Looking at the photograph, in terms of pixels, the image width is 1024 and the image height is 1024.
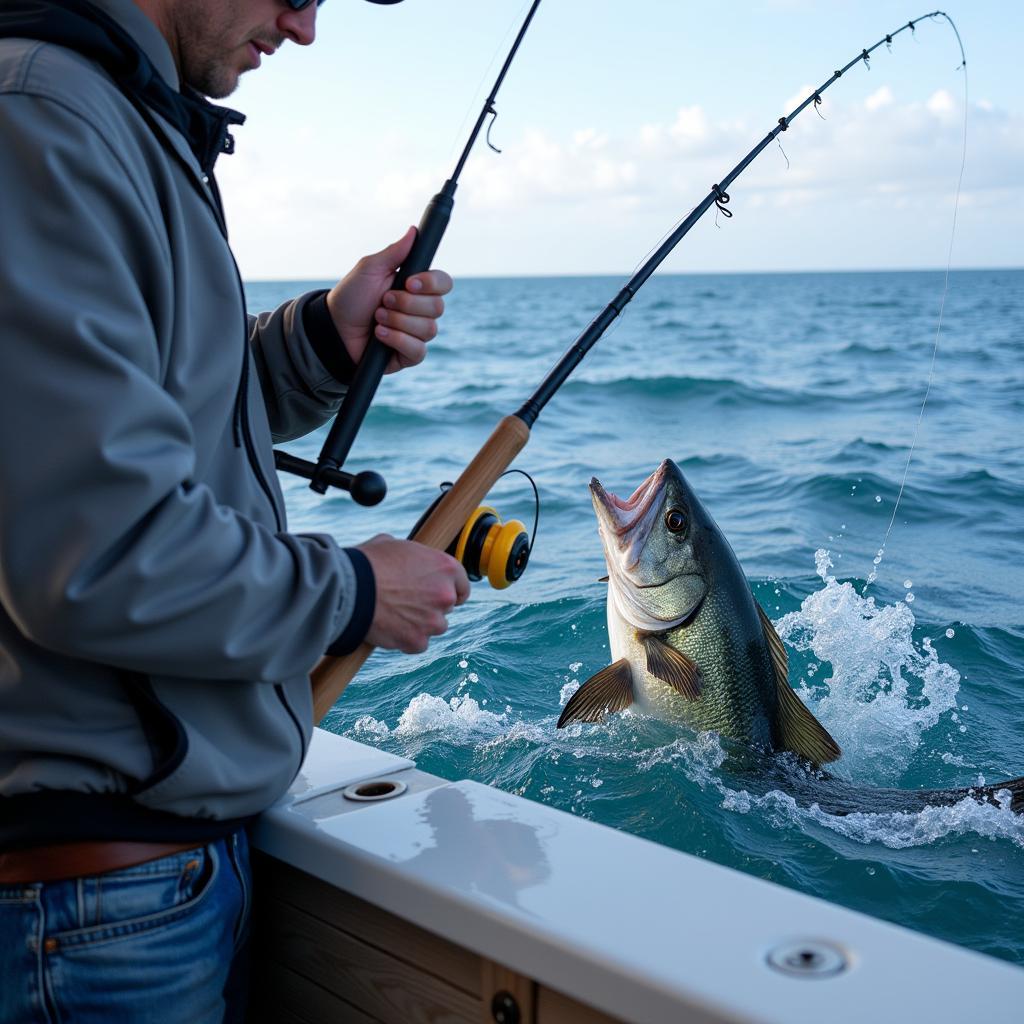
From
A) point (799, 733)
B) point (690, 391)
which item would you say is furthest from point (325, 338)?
point (690, 391)

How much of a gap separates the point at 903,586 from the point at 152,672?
576 cm

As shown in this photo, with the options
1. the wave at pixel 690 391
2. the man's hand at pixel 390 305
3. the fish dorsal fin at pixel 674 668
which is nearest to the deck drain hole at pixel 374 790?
the man's hand at pixel 390 305

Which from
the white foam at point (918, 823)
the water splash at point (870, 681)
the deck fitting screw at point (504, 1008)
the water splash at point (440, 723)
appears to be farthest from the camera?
the water splash at point (870, 681)

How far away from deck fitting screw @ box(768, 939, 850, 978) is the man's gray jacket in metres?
0.67

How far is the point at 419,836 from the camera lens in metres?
1.76

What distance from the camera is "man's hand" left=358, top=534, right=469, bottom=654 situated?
63.1 inches

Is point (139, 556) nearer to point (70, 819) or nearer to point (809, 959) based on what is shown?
point (70, 819)

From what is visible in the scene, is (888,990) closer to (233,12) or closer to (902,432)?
(233,12)

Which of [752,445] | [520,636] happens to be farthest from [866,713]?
[752,445]

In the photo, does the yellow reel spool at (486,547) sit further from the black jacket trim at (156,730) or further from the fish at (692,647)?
the fish at (692,647)

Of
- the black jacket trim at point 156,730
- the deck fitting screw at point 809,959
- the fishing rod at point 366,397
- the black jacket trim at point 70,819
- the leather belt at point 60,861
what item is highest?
the fishing rod at point 366,397

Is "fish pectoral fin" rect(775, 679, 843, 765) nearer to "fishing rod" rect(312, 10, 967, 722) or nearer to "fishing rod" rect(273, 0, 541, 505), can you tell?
"fishing rod" rect(312, 10, 967, 722)

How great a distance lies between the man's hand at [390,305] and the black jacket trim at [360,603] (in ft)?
2.11

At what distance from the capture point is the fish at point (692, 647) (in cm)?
342
